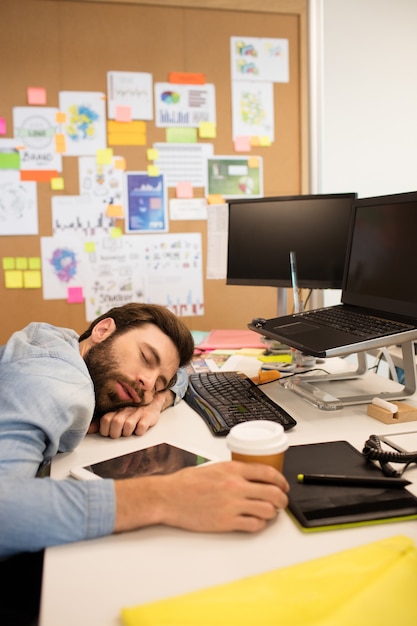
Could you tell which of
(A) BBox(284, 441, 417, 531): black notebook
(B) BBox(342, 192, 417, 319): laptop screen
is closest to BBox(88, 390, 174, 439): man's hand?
(A) BBox(284, 441, 417, 531): black notebook

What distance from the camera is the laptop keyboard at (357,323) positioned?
128cm

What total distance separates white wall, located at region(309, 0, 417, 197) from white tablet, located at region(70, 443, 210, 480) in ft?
7.69

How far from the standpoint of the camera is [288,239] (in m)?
1.94

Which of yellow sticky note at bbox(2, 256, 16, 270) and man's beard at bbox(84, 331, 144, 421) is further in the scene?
yellow sticky note at bbox(2, 256, 16, 270)

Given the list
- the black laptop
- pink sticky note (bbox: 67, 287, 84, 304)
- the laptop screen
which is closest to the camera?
the black laptop

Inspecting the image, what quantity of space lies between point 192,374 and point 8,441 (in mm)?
816

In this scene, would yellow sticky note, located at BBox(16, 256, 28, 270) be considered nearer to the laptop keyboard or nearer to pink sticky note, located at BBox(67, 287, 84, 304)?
pink sticky note, located at BBox(67, 287, 84, 304)

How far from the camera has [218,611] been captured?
571 millimetres

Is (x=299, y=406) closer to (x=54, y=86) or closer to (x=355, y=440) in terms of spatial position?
(x=355, y=440)

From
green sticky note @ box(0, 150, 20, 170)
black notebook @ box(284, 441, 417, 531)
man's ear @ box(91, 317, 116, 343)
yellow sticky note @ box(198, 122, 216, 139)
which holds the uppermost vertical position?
yellow sticky note @ box(198, 122, 216, 139)

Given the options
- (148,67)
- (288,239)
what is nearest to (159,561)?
(288,239)

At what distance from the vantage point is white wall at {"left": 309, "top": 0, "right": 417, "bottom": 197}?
9.85 feet

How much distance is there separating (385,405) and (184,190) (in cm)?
201

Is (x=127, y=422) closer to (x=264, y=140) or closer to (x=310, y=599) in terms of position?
(x=310, y=599)
